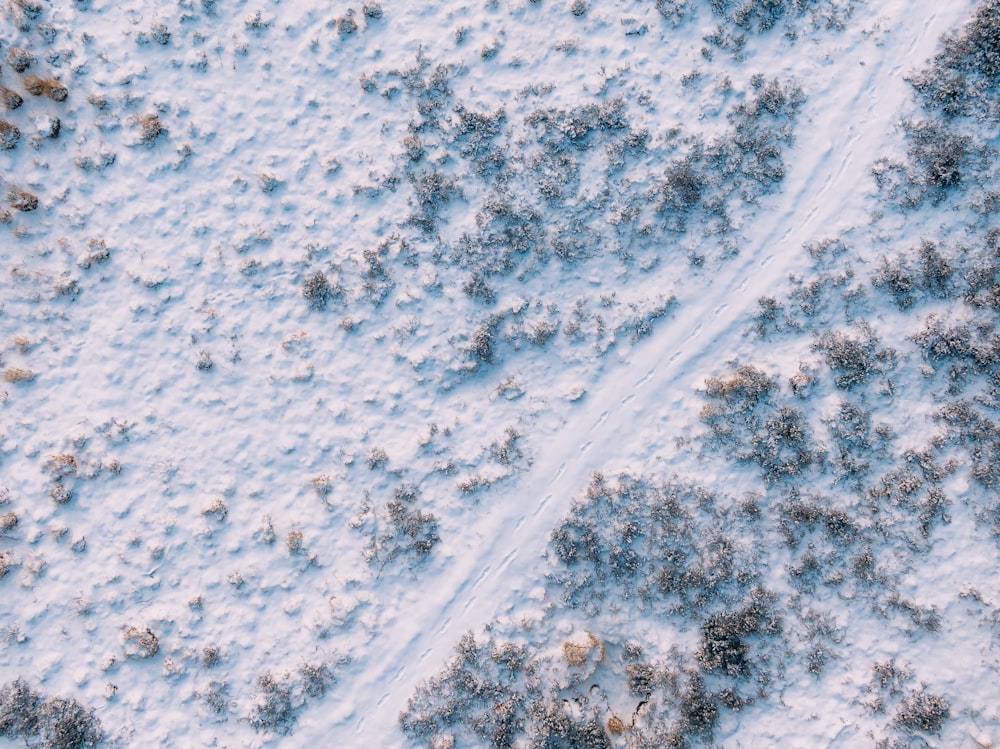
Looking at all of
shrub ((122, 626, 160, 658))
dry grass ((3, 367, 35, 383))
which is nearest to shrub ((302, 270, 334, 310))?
dry grass ((3, 367, 35, 383))

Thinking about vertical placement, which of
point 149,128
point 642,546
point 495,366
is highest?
point 149,128

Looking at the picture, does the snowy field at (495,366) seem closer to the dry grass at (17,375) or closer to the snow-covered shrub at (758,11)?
the snow-covered shrub at (758,11)

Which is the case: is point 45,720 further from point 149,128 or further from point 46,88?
point 46,88

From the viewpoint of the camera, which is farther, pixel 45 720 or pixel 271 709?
pixel 271 709

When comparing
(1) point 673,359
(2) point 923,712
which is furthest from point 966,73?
(2) point 923,712

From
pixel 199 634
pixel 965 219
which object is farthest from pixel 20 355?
pixel 965 219

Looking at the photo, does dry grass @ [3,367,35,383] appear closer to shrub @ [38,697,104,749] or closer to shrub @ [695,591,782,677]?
shrub @ [38,697,104,749]

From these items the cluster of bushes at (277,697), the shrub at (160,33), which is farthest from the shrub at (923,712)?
the shrub at (160,33)

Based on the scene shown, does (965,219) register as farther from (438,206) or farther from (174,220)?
(174,220)
